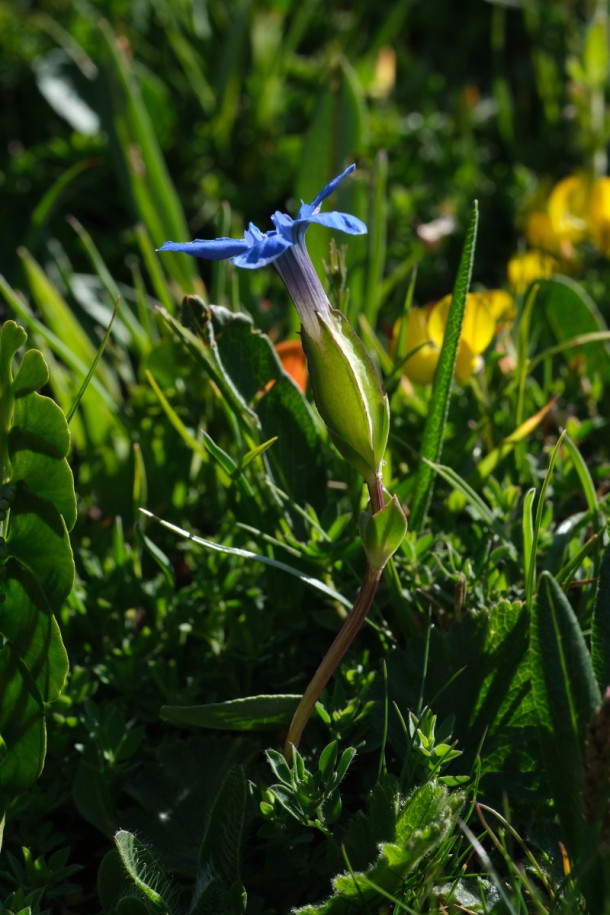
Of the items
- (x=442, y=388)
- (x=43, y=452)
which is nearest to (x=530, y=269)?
(x=442, y=388)

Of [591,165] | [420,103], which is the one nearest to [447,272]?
[591,165]

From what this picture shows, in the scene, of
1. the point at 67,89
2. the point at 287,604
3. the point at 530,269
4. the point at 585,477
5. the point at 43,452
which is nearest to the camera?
the point at 43,452

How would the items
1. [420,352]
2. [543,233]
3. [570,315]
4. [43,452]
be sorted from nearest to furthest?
[43,452], [420,352], [570,315], [543,233]

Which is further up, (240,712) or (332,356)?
(332,356)

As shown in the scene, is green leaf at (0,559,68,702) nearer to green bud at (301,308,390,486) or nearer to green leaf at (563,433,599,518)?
green bud at (301,308,390,486)

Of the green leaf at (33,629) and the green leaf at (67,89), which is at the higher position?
the green leaf at (67,89)

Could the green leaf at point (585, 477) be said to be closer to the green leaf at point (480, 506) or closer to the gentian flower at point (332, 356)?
the green leaf at point (480, 506)

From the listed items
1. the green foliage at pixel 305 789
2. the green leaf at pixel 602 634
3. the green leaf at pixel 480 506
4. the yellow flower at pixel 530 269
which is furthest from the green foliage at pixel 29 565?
the yellow flower at pixel 530 269

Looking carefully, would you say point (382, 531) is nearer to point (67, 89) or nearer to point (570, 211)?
point (570, 211)
